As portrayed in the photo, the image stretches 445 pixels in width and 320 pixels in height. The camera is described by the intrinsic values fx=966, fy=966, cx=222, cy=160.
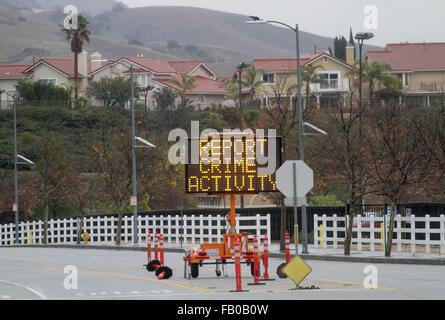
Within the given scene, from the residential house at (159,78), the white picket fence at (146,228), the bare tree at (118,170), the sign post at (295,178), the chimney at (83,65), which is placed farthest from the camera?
the chimney at (83,65)

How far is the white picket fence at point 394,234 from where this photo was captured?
32969 mm

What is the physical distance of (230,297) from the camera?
19.2 metres

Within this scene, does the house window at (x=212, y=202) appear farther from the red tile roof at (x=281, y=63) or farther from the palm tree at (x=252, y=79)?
the red tile roof at (x=281, y=63)

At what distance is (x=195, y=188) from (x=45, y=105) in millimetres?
80674

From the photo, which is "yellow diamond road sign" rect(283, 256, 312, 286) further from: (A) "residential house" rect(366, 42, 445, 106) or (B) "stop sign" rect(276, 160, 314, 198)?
(A) "residential house" rect(366, 42, 445, 106)

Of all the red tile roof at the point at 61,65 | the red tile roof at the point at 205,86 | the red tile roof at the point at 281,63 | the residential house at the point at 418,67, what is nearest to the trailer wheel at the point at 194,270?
the residential house at the point at 418,67

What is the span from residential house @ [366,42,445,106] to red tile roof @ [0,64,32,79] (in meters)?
42.7

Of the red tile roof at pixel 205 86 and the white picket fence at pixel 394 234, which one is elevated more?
the red tile roof at pixel 205 86

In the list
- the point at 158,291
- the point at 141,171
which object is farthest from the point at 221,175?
the point at 141,171

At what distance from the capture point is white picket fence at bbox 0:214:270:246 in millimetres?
45575

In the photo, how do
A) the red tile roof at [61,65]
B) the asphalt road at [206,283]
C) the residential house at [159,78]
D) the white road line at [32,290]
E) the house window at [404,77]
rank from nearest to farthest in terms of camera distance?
the asphalt road at [206,283] < the white road line at [32,290] < the house window at [404,77] < the residential house at [159,78] < the red tile roof at [61,65]

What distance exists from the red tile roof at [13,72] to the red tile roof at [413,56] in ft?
140

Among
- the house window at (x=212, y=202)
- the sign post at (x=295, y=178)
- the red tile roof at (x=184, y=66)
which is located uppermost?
the red tile roof at (x=184, y=66)

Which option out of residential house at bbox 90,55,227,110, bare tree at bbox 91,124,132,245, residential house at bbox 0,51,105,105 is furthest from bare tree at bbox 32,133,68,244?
residential house at bbox 0,51,105,105
